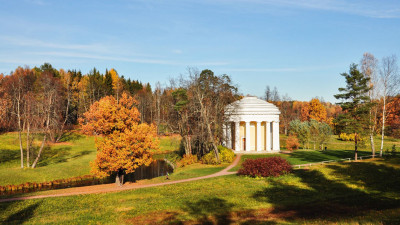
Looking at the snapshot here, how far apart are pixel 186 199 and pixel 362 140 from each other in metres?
27.8

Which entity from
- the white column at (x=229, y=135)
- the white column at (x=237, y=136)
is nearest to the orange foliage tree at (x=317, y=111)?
the white column at (x=229, y=135)

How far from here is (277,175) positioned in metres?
28.9

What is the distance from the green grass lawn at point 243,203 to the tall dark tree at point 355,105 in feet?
25.6

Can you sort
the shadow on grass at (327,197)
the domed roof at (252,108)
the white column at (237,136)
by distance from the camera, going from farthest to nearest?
the white column at (237,136), the domed roof at (252,108), the shadow on grass at (327,197)

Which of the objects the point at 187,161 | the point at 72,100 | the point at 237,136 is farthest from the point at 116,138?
the point at 72,100

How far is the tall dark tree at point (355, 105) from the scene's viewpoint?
35.4 m

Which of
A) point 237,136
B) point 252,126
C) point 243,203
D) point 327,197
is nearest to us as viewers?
point 243,203

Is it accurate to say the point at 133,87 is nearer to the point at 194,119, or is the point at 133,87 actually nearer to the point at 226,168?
the point at 194,119

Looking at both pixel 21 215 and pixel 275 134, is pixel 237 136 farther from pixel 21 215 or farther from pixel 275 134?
pixel 21 215

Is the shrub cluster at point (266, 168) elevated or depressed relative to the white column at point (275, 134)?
depressed

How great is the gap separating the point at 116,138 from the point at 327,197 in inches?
779

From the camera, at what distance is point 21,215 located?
61.5ft

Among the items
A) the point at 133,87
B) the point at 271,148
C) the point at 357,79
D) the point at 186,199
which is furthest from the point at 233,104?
the point at 133,87

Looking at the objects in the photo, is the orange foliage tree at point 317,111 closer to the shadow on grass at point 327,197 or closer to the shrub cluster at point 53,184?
the shadow on grass at point 327,197
